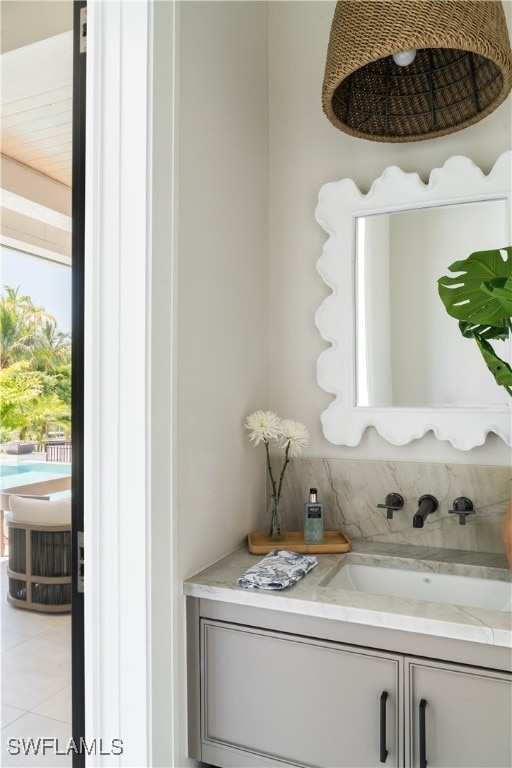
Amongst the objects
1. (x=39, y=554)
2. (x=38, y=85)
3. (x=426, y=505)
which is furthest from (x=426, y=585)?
(x=38, y=85)

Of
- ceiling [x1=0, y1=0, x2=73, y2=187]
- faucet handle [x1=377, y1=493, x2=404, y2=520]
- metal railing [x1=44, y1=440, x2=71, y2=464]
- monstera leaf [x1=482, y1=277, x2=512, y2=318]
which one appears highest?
ceiling [x1=0, y1=0, x2=73, y2=187]

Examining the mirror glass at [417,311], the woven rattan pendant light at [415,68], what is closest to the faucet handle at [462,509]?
the mirror glass at [417,311]

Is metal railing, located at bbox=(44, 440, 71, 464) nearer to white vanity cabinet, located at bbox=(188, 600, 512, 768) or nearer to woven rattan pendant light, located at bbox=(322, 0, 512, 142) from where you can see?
white vanity cabinet, located at bbox=(188, 600, 512, 768)

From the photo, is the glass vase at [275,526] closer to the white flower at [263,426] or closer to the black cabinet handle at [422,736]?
Answer: the white flower at [263,426]

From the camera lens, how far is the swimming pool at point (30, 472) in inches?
53.2

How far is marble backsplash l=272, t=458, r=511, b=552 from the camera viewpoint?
170 centimetres

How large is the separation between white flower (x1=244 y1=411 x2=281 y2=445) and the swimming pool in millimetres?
580

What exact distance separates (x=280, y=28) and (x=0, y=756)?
2337 millimetres

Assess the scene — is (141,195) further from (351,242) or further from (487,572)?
(487,572)

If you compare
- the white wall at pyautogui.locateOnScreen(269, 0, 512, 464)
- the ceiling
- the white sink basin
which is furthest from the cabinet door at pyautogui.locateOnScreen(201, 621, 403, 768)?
the ceiling

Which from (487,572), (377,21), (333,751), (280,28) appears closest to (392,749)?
(333,751)

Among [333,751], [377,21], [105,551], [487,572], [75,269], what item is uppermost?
[377,21]

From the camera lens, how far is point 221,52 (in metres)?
1.72

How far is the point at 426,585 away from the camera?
5.36ft
